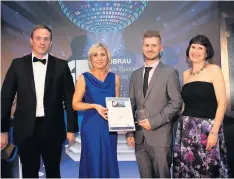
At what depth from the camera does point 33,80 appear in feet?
9.07

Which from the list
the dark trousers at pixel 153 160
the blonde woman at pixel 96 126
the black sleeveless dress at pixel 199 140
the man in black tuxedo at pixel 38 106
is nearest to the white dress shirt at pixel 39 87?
the man in black tuxedo at pixel 38 106

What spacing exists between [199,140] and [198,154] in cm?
14

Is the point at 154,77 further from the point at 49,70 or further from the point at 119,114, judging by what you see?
the point at 49,70

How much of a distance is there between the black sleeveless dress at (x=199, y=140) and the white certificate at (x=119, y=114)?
56 centimetres

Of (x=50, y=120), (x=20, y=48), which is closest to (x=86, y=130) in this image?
(x=50, y=120)

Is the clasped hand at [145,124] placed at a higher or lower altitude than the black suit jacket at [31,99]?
lower

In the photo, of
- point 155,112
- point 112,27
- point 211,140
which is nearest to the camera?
point 211,140

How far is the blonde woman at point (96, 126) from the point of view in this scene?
108 inches

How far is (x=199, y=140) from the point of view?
268 centimetres

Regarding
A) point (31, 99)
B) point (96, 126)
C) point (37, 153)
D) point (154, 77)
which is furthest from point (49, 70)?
point (154, 77)

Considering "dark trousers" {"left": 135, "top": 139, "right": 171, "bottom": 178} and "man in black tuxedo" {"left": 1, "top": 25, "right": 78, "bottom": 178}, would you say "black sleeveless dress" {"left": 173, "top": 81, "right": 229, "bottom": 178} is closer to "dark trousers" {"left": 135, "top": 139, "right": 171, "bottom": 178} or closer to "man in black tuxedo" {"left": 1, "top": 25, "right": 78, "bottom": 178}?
"dark trousers" {"left": 135, "top": 139, "right": 171, "bottom": 178}

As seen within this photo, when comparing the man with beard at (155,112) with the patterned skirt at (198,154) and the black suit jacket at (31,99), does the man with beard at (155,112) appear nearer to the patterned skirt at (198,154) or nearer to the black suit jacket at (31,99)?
the patterned skirt at (198,154)

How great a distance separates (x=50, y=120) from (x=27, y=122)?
0.22m

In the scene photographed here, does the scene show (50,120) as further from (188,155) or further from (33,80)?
(188,155)
